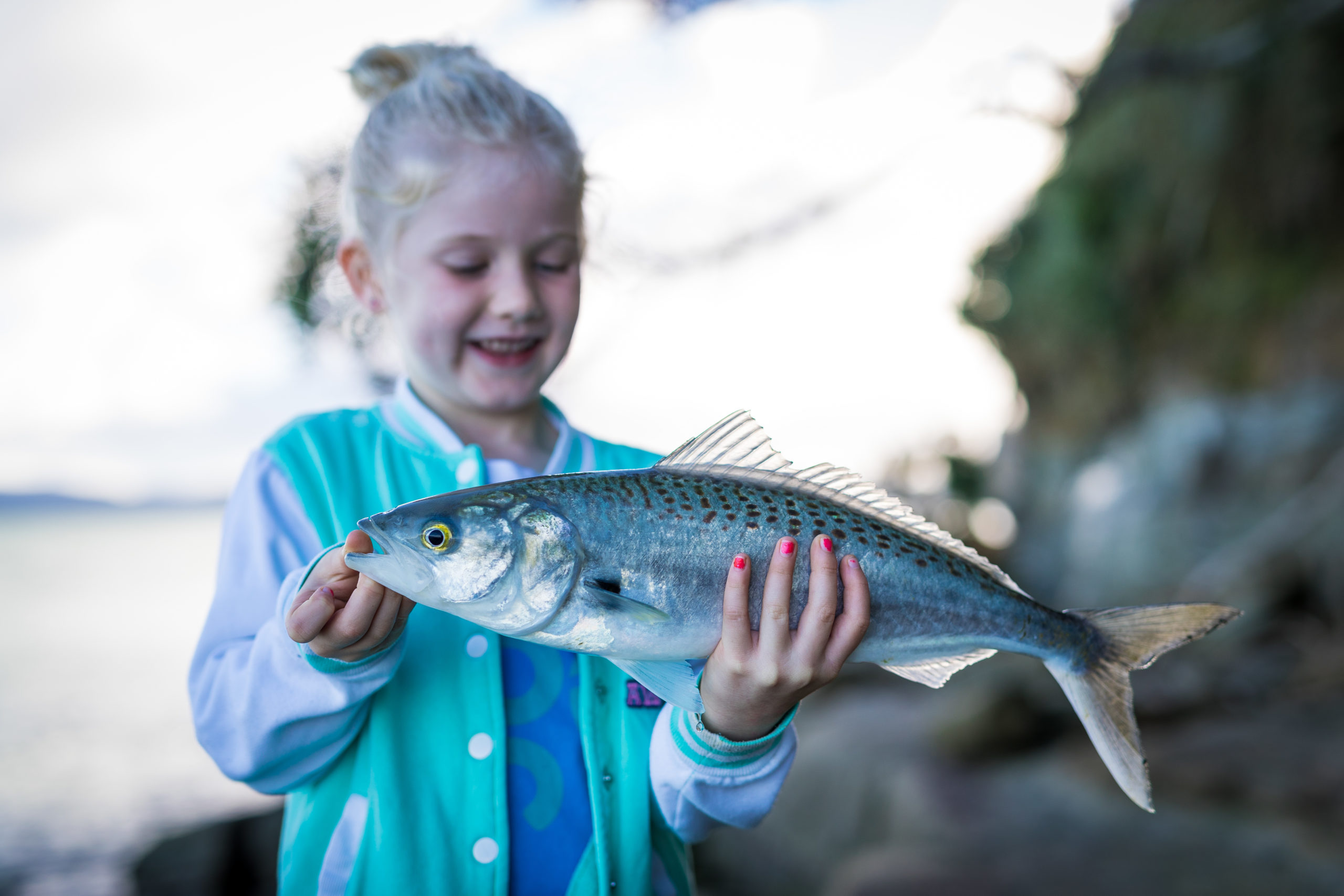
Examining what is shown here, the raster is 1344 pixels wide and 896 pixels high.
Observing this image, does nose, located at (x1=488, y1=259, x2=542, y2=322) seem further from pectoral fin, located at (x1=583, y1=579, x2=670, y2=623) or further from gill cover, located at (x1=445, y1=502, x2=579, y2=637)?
pectoral fin, located at (x1=583, y1=579, x2=670, y2=623)

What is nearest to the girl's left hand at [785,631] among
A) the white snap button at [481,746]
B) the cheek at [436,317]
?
the white snap button at [481,746]

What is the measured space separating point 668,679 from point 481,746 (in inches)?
19.6

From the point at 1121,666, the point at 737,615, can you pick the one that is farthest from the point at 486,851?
the point at 1121,666

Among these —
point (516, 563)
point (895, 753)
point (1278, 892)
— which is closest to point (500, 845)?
point (516, 563)

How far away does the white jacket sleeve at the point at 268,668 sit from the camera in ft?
5.76

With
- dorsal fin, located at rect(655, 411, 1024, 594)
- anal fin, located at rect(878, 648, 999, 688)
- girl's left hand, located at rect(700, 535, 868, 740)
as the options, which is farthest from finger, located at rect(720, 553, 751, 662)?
anal fin, located at rect(878, 648, 999, 688)

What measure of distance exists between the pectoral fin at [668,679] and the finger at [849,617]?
11.4 inches

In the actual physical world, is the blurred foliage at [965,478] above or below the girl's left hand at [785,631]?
above

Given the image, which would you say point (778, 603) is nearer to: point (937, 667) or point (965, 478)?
point (937, 667)

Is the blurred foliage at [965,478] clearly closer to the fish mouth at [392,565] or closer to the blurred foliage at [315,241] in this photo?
the blurred foliage at [315,241]

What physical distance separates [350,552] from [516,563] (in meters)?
0.31

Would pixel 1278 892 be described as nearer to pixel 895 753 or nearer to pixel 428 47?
pixel 895 753

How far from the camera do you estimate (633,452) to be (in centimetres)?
260

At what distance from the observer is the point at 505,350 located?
2.27m
